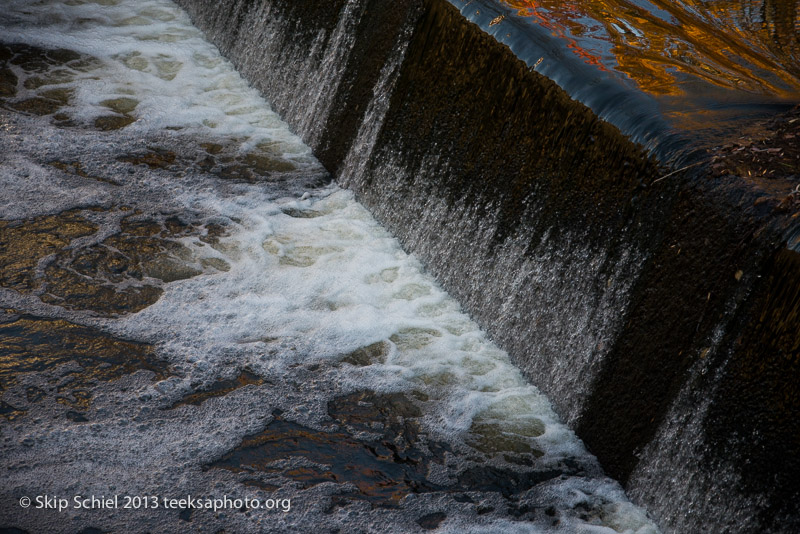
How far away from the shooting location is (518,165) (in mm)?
3938

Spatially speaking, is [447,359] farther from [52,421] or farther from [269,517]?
[52,421]

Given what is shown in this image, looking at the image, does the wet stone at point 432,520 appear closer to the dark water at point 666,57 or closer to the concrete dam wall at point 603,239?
the concrete dam wall at point 603,239

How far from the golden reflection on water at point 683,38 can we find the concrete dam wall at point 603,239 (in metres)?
0.20

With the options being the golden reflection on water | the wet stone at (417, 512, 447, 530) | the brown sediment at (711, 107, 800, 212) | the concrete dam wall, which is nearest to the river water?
the wet stone at (417, 512, 447, 530)

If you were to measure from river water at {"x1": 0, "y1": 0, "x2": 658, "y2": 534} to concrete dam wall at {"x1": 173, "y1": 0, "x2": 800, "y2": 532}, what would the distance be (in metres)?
0.23

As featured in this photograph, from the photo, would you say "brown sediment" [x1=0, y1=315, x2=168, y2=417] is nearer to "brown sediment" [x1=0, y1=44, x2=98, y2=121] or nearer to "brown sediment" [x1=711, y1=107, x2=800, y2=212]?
"brown sediment" [x1=0, y1=44, x2=98, y2=121]

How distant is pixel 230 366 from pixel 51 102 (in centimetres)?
337

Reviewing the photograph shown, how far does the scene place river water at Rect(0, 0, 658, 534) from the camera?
3035 millimetres

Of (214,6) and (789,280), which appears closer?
(789,280)

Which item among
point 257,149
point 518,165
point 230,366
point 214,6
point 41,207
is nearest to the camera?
point 230,366

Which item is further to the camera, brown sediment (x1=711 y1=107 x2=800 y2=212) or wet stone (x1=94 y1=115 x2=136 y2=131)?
wet stone (x1=94 y1=115 x2=136 y2=131)

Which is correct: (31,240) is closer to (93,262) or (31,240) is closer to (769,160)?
(93,262)

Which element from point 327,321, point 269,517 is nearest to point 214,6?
point 327,321

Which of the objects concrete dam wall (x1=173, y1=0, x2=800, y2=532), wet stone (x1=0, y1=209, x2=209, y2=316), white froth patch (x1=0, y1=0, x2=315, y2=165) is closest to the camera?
Result: concrete dam wall (x1=173, y1=0, x2=800, y2=532)
